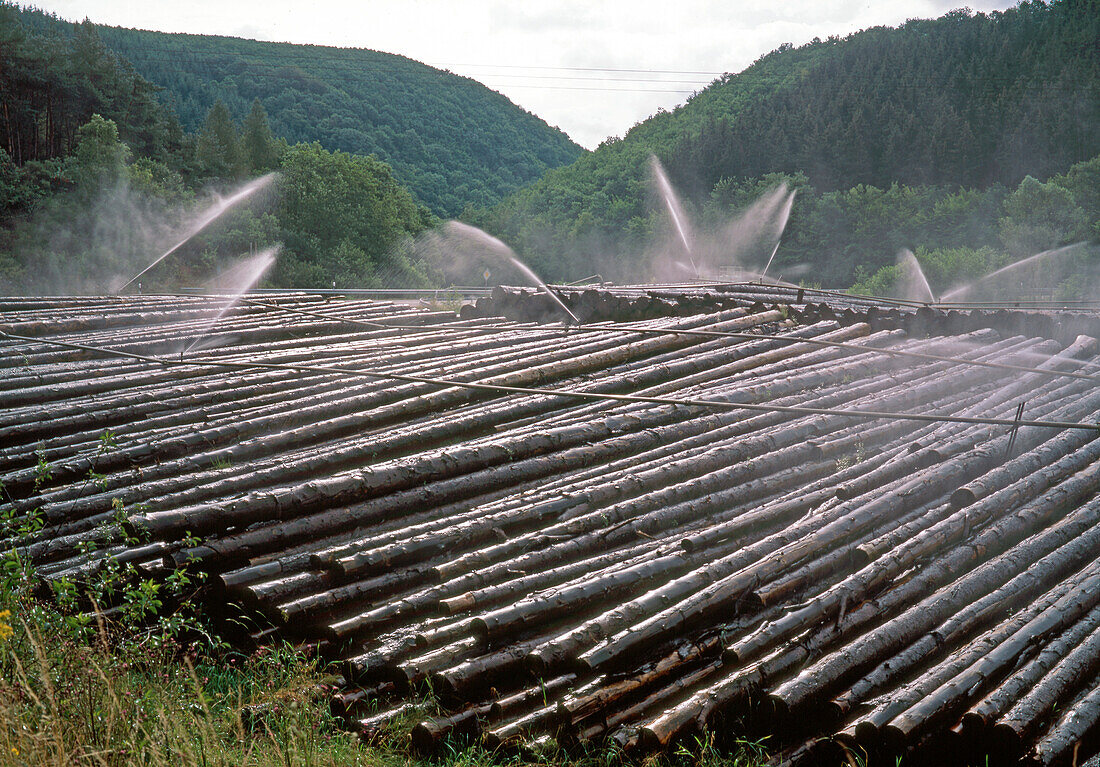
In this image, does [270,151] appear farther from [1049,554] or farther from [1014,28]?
[1049,554]

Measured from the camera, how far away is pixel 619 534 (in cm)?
571

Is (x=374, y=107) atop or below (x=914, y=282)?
atop

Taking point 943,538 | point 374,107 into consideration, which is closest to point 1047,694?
point 943,538

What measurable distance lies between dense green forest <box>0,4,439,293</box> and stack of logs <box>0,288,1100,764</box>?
1434 inches

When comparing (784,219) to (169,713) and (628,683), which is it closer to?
(628,683)

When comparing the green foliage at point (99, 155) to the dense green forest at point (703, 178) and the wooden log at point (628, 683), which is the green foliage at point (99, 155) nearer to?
the dense green forest at point (703, 178)

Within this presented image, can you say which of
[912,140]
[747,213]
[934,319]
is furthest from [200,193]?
[934,319]

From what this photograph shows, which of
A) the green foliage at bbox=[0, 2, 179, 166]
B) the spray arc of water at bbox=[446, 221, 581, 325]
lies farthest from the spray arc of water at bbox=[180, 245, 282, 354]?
the spray arc of water at bbox=[446, 221, 581, 325]

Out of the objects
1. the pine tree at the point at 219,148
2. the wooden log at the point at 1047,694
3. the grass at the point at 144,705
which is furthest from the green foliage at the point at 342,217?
the wooden log at the point at 1047,694

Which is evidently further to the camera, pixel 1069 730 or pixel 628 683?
pixel 628 683

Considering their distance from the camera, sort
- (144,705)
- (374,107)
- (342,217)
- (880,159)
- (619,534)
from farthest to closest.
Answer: (374,107), (342,217), (880,159), (619,534), (144,705)

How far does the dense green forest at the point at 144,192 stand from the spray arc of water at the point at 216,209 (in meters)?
0.29

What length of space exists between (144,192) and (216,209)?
26.5 feet

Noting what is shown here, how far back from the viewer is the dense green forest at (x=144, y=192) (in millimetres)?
41156
